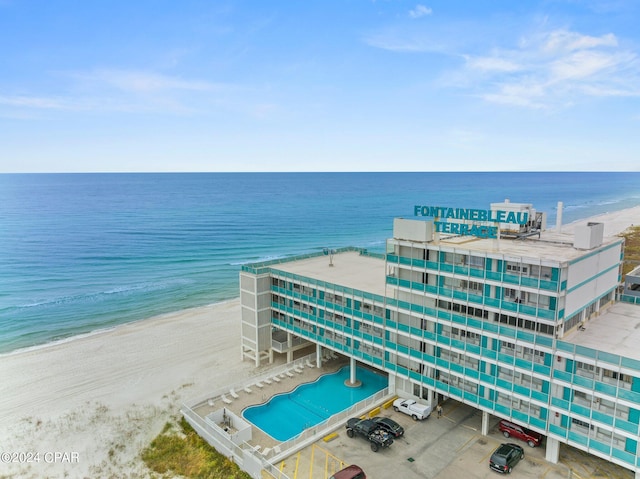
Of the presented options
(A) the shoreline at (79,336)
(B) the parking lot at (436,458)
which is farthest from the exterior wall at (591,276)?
(A) the shoreline at (79,336)

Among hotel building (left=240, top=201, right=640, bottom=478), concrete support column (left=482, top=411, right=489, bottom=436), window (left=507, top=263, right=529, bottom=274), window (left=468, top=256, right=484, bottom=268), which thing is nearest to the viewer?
hotel building (left=240, top=201, right=640, bottom=478)

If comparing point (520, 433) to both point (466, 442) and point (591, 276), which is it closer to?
point (466, 442)

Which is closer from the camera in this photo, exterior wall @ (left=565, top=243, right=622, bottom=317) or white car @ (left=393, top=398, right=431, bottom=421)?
exterior wall @ (left=565, top=243, right=622, bottom=317)

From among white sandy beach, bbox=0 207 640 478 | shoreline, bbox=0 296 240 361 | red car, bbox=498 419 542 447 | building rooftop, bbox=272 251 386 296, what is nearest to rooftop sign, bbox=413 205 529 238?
white sandy beach, bbox=0 207 640 478

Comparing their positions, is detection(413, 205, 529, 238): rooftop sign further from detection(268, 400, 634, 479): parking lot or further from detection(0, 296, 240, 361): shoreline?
detection(0, 296, 240, 361): shoreline

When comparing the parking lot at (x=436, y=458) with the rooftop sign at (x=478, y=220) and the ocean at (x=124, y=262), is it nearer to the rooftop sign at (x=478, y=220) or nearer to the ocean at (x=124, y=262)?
the rooftop sign at (x=478, y=220)

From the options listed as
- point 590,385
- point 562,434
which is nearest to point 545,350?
point 590,385

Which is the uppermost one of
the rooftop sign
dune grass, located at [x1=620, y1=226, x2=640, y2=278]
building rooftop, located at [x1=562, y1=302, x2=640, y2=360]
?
the rooftop sign

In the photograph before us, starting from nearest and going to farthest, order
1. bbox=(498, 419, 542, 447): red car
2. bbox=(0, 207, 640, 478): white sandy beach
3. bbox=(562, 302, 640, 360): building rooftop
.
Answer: bbox=(562, 302, 640, 360): building rooftop < bbox=(498, 419, 542, 447): red car < bbox=(0, 207, 640, 478): white sandy beach

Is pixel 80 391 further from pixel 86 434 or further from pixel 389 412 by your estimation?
pixel 389 412
